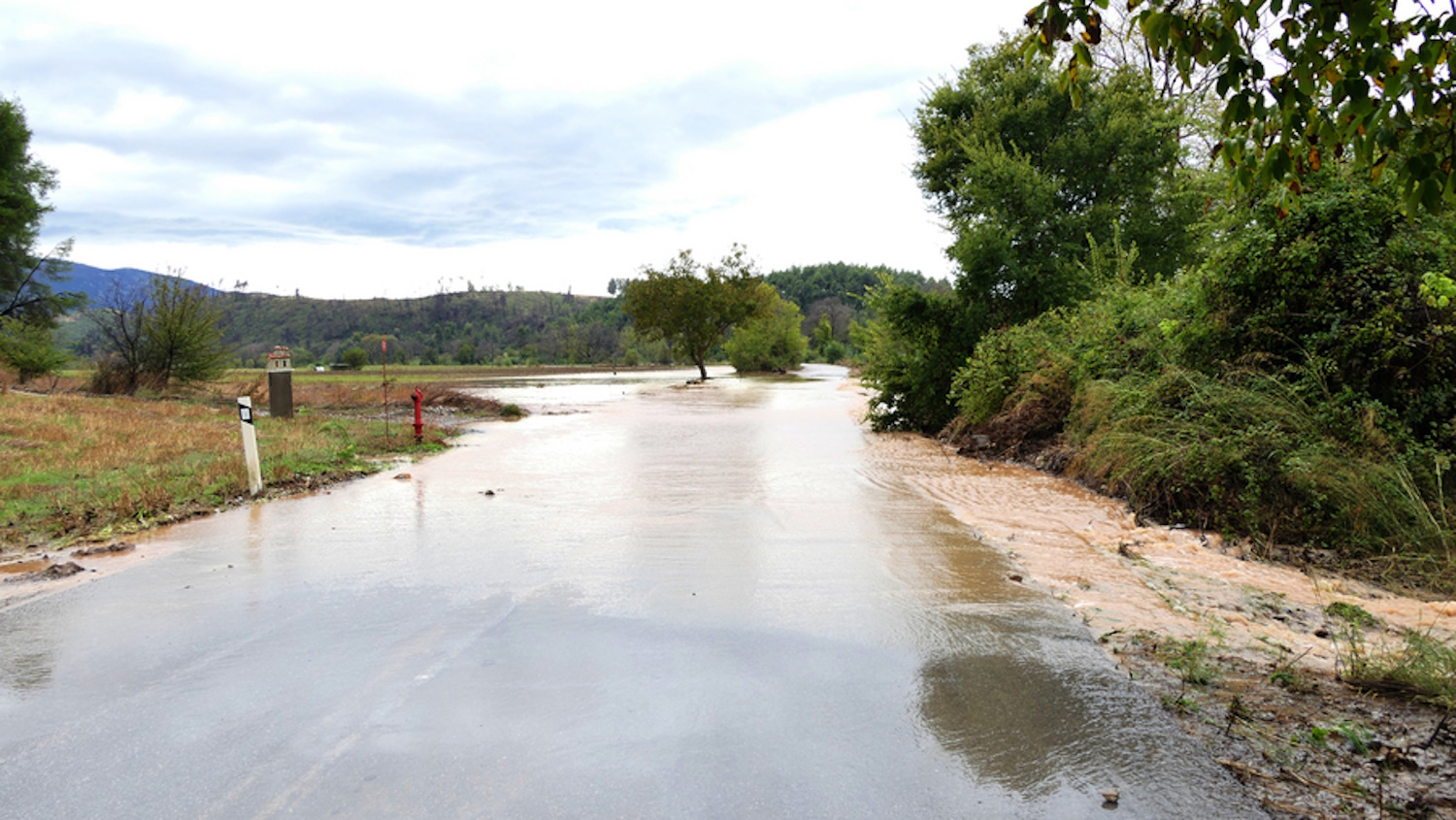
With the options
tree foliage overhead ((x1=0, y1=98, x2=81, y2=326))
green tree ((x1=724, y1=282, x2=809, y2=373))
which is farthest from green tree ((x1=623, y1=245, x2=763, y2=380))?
tree foliage overhead ((x1=0, y1=98, x2=81, y2=326))

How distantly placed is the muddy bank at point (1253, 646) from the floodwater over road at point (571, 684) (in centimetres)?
25

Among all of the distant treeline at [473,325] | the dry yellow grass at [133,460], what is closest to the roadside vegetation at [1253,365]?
the dry yellow grass at [133,460]

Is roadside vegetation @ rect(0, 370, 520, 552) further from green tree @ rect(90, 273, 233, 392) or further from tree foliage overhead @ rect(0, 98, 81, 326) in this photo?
tree foliage overhead @ rect(0, 98, 81, 326)

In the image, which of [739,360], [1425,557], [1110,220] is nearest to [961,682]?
[1425,557]

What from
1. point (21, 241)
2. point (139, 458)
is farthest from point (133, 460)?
point (21, 241)

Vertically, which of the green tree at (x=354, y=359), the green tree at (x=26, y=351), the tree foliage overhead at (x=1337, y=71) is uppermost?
the tree foliage overhead at (x=1337, y=71)

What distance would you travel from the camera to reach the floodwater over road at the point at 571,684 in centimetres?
320

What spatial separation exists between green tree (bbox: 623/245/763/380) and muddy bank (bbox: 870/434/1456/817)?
47517mm

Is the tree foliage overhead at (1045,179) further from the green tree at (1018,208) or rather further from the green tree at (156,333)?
the green tree at (156,333)

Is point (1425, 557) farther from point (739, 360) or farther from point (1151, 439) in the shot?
point (739, 360)

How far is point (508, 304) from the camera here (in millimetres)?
152750

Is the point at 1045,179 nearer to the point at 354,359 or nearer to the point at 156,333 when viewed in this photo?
the point at 156,333

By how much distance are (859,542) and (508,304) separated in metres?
152

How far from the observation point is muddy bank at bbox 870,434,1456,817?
318cm
